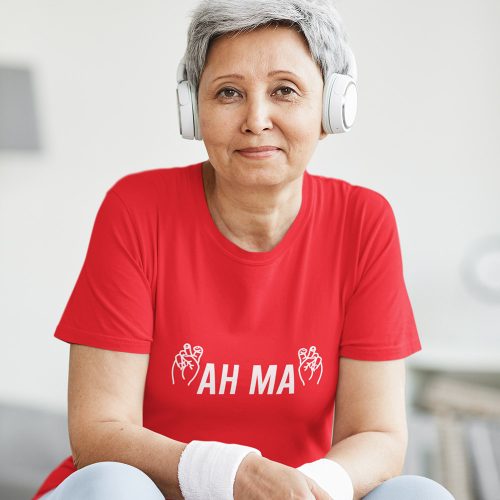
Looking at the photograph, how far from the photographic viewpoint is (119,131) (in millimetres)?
3326

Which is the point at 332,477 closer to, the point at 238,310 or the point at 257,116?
the point at 238,310

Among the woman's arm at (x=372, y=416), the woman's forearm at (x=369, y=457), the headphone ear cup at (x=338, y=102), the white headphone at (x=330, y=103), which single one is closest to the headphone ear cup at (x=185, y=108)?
the white headphone at (x=330, y=103)

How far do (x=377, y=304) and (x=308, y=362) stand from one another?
0.48ft

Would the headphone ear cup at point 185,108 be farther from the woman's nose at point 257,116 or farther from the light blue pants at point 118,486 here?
the light blue pants at point 118,486

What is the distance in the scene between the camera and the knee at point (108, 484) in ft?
Answer: 3.68

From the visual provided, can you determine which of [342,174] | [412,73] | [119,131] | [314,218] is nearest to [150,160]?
[119,131]

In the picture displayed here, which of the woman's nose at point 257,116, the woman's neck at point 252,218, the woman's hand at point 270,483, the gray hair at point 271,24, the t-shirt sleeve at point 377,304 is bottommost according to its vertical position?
the woman's hand at point 270,483

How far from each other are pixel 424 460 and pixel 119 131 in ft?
5.52

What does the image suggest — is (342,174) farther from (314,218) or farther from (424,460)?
(314,218)

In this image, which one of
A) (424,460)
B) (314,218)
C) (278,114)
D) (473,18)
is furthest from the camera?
(473,18)

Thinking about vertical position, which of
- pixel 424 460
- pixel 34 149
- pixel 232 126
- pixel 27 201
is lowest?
pixel 424 460

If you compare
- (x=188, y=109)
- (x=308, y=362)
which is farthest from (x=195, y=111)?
(x=308, y=362)

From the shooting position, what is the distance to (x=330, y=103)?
4.64ft

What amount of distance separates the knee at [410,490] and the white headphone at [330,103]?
0.55m
